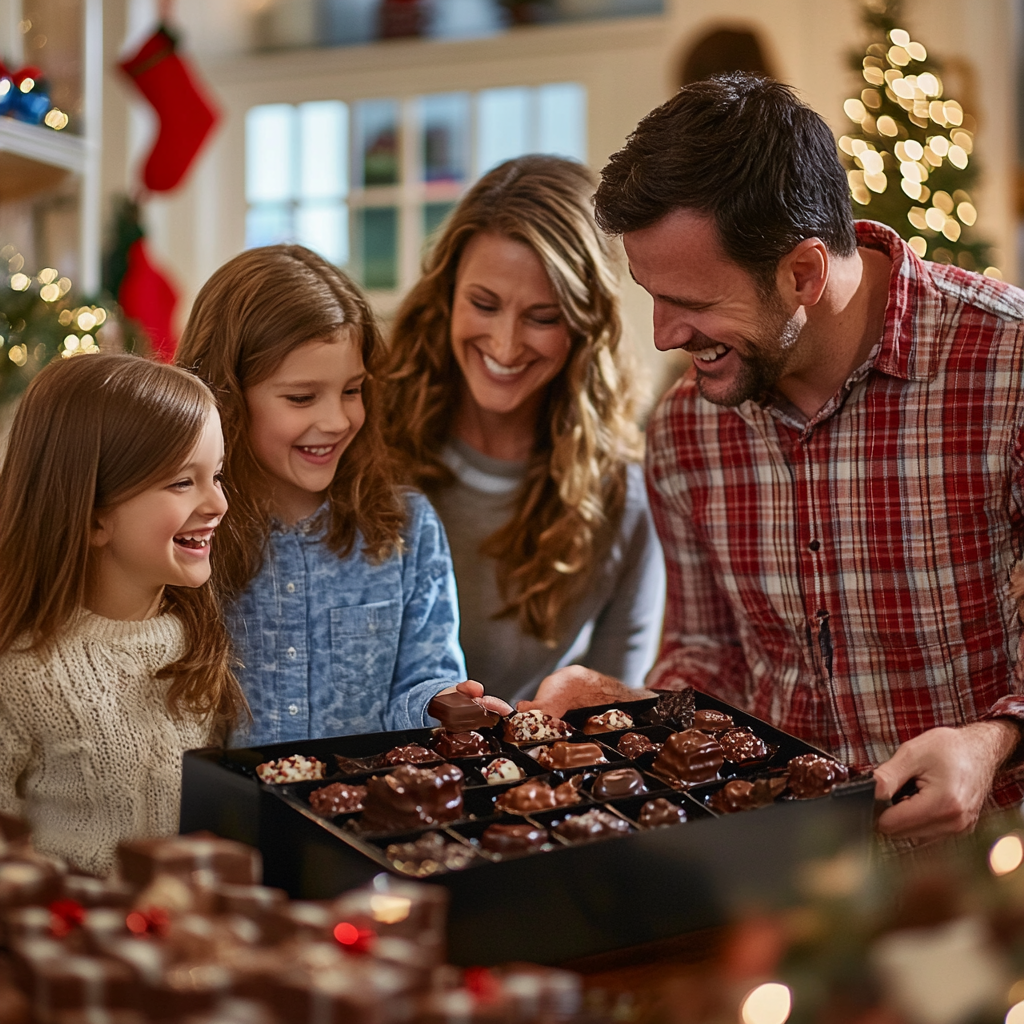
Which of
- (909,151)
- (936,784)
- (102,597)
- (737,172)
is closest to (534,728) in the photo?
(936,784)

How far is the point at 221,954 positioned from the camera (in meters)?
0.73

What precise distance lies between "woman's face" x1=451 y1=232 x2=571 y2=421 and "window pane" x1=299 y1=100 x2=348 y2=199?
3297 mm

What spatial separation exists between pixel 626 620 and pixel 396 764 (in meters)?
1.09

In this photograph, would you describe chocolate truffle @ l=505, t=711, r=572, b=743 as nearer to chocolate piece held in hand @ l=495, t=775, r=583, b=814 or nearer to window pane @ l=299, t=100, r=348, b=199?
chocolate piece held in hand @ l=495, t=775, r=583, b=814

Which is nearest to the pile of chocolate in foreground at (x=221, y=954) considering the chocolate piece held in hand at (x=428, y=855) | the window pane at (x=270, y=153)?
the chocolate piece held in hand at (x=428, y=855)

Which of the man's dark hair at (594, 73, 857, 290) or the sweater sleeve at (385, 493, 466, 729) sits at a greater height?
the man's dark hair at (594, 73, 857, 290)

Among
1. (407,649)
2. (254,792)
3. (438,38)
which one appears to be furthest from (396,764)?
(438,38)

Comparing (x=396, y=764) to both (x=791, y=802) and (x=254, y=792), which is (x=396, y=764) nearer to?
(x=254, y=792)

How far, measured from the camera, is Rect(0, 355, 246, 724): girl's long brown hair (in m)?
1.40

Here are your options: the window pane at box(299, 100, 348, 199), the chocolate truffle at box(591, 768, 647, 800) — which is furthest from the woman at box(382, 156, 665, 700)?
the window pane at box(299, 100, 348, 199)

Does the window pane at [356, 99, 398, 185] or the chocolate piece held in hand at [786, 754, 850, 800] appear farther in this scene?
the window pane at [356, 99, 398, 185]

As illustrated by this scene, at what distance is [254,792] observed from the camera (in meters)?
1.02

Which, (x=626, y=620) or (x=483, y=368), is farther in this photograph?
(x=626, y=620)

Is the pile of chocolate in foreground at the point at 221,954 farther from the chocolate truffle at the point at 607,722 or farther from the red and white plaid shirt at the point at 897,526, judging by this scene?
the red and white plaid shirt at the point at 897,526
